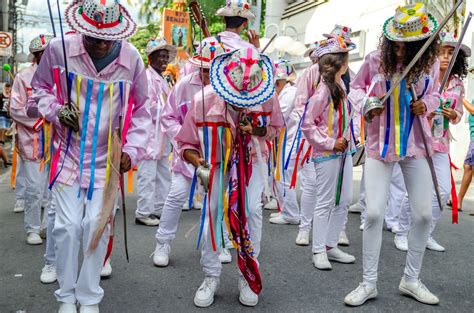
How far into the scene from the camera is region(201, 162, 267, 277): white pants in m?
3.67

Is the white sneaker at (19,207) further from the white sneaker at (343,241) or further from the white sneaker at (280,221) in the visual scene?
the white sneaker at (343,241)

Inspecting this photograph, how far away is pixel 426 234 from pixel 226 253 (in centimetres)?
176

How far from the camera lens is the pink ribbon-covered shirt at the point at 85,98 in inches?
126

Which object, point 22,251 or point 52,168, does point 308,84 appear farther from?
point 22,251

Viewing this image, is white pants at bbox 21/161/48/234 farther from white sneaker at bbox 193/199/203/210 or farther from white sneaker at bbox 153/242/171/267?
white sneaker at bbox 193/199/203/210

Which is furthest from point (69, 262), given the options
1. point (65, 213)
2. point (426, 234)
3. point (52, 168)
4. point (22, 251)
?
point (426, 234)

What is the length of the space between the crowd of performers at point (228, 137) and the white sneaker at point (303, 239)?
604mm

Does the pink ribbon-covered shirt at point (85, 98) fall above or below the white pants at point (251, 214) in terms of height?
above

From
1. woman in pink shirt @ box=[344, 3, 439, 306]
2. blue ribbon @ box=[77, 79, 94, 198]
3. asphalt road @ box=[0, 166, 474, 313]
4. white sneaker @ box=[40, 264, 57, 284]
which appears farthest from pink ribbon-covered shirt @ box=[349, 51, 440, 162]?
white sneaker @ box=[40, 264, 57, 284]

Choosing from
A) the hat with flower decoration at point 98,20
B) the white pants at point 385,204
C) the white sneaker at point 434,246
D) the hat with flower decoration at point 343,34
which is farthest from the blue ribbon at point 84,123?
the white sneaker at point 434,246

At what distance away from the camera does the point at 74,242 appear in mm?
3180

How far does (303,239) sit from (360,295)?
1.67 meters

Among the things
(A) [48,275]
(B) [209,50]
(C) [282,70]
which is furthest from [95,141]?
(C) [282,70]

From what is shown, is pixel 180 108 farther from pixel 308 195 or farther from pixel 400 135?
pixel 400 135
